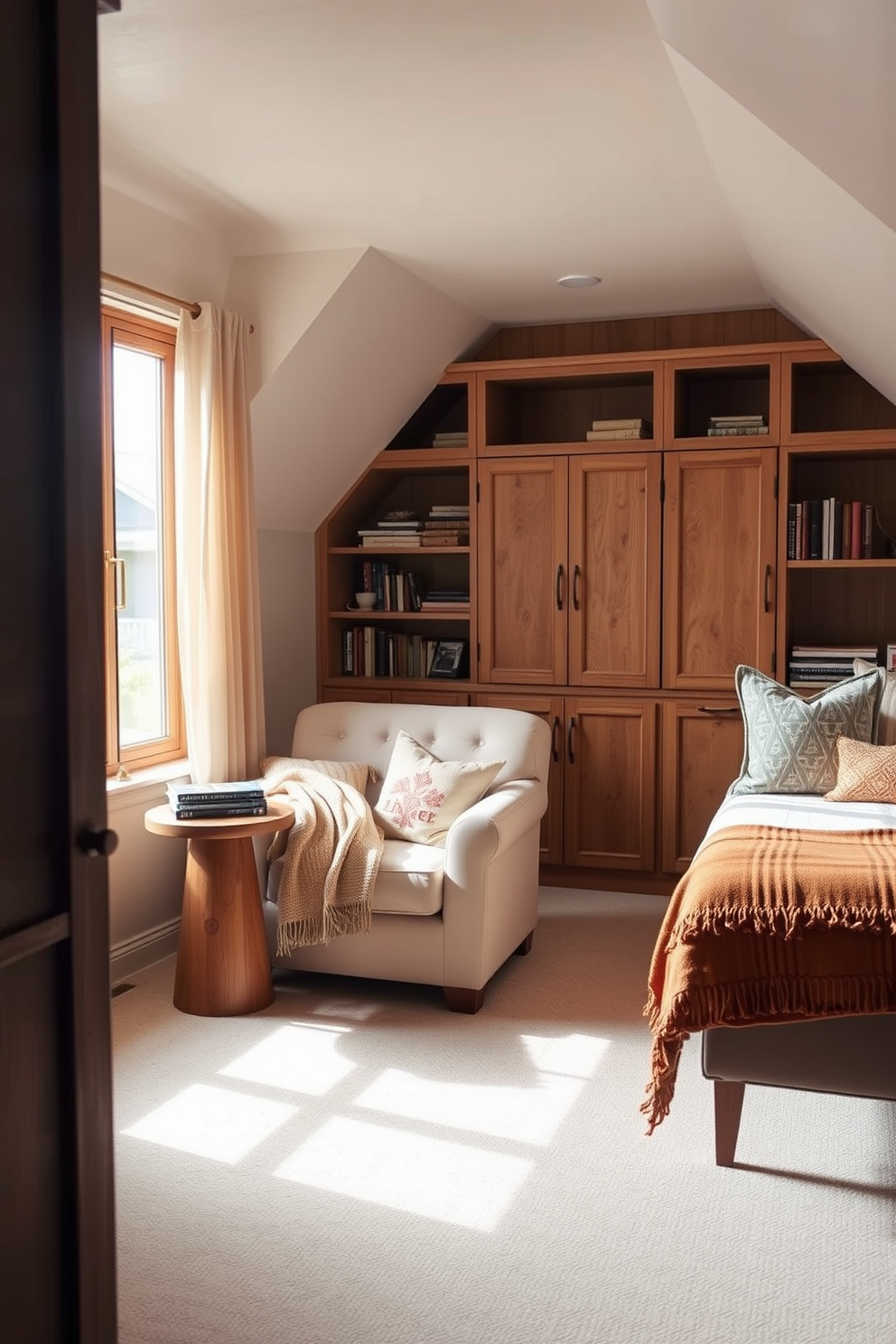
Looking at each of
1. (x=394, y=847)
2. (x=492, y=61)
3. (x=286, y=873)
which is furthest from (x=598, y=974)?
(x=492, y=61)

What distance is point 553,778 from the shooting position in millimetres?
5227

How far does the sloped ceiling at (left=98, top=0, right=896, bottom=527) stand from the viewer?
2443 millimetres

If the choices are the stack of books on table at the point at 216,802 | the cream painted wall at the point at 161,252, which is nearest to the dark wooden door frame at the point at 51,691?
the stack of books on table at the point at 216,802

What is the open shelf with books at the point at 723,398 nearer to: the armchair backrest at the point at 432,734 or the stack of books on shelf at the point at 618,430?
the stack of books on shelf at the point at 618,430

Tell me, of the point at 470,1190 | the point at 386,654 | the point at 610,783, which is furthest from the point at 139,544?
the point at 470,1190

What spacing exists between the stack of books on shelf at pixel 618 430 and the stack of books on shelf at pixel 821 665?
43.8 inches

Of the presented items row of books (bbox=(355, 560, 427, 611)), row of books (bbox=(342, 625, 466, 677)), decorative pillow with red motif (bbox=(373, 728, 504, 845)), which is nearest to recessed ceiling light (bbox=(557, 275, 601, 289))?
row of books (bbox=(355, 560, 427, 611))

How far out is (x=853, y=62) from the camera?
2109 millimetres

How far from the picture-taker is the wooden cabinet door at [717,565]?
4926 millimetres

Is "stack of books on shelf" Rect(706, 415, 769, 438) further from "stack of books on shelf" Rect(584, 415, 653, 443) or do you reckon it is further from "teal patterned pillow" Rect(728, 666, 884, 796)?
"teal patterned pillow" Rect(728, 666, 884, 796)

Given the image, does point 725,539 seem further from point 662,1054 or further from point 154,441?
point 662,1054

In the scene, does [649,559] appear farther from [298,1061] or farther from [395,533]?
[298,1061]

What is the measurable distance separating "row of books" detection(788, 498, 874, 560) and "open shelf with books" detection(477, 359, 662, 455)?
0.67m

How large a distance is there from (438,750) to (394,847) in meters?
0.54
